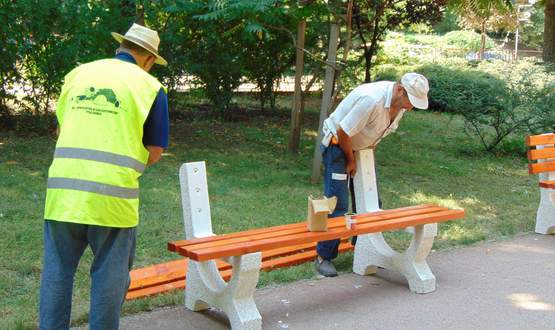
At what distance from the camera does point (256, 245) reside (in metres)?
4.13

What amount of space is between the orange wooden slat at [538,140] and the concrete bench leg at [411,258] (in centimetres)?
239

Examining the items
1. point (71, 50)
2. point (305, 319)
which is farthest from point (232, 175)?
point (305, 319)

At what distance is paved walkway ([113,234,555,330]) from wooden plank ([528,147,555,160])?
1.34m

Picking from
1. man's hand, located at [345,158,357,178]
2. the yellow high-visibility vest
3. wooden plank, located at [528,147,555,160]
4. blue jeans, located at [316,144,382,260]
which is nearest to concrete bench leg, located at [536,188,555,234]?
wooden plank, located at [528,147,555,160]

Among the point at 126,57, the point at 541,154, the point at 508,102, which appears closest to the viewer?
the point at 126,57

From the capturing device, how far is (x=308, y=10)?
841cm

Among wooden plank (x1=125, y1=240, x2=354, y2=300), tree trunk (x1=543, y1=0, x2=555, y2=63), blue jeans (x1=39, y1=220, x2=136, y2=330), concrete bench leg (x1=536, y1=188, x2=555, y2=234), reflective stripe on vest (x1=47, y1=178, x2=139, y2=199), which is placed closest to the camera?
reflective stripe on vest (x1=47, y1=178, x2=139, y2=199)

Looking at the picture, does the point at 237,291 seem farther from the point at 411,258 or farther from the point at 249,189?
the point at 249,189

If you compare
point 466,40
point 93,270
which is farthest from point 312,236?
point 466,40

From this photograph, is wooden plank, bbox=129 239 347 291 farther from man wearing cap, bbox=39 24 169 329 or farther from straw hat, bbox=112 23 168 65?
straw hat, bbox=112 23 168 65

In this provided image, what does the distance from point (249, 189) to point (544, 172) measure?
10.4 feet

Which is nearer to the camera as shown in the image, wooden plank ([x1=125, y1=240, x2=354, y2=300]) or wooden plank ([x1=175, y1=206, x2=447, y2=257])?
wooden plank ([x1=175, y1=206, x2=447, y2=257])

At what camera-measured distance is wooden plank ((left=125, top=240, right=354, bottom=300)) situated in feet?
15.6

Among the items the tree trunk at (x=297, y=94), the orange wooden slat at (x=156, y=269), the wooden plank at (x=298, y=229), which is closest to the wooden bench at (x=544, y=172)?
the wooden plank at (x=298, y=229)
